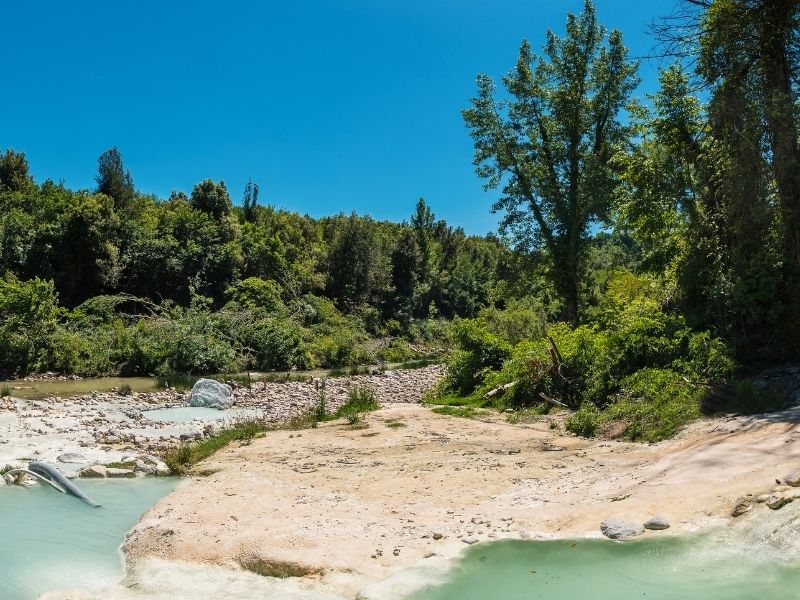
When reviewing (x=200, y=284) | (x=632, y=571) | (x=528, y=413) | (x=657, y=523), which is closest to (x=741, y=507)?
(x=657, y=523)

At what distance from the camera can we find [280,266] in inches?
1906

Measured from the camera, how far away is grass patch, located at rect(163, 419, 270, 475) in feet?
34.0

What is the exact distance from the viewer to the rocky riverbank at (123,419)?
1102cm

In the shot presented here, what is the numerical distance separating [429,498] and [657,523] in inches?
113

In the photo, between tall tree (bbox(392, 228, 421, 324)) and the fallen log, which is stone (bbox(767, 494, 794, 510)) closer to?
the fallen log

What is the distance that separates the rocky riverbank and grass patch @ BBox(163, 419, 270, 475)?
1.31ft

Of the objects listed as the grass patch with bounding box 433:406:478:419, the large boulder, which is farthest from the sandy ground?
the large boulder

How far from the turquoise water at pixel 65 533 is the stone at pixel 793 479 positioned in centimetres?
652

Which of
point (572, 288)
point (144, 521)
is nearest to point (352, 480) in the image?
point (144, 521)

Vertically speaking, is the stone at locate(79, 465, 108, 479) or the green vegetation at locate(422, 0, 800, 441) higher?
the green vegetation at locate(422, 0, 800, 441)

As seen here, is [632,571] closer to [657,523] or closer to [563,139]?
[657,523]

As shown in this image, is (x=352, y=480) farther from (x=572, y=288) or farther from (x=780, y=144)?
(x=572, y=288)

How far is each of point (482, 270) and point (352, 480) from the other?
56.1 m

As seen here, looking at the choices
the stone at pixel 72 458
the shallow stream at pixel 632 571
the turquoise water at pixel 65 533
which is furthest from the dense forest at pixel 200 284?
the shallow stream at pixel 632 571
